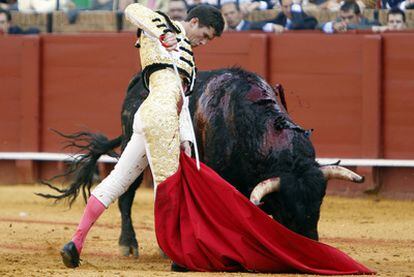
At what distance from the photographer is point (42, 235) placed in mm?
7336

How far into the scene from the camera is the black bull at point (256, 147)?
533 centimetres

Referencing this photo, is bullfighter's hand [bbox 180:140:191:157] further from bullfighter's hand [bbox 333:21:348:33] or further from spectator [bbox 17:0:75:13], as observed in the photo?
spectator [bbox 17:0:75:13]

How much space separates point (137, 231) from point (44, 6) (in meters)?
4.42

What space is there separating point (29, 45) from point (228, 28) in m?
1.94

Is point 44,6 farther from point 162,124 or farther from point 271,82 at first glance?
point 162,124

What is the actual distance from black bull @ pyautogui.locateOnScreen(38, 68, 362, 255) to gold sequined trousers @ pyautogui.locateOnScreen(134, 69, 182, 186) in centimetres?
47

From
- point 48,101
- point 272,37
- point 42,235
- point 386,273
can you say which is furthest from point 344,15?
point 386,273

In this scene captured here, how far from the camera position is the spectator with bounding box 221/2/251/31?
10.4 meters

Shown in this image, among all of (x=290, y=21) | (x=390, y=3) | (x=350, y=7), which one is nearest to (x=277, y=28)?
(x=290, y=21)

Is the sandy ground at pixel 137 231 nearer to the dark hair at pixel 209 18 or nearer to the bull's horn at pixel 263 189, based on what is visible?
the bull's horn at pixel 263 189

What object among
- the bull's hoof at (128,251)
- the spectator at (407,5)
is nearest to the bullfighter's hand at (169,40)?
the bull's hoof at (128,251)

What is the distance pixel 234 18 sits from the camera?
10492mm

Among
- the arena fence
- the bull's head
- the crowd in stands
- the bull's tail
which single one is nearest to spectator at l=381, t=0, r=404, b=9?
the crowd in stands

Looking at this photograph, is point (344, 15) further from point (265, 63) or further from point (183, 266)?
point (183, 266)
